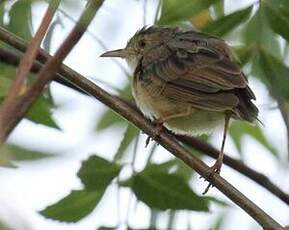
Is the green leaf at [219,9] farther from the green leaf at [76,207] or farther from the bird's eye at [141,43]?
the bird's eye at [141,43]

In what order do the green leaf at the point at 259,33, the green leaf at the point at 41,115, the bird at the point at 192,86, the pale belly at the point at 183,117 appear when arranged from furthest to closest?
1. the pale belly at the point at 183,117
2. the bird at the point at 192,86
3. the green leaf at the point at 41,115
4. the green leaf at the point at 259,33

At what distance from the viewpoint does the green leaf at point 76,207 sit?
3521 millimetres

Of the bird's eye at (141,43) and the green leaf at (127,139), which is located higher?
the bird's eye at (141,43)

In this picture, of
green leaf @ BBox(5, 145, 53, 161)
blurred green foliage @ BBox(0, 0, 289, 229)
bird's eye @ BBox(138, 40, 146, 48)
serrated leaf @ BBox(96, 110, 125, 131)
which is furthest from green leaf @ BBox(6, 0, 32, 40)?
bird's eye @ BBox(138, 40, 146, 48)

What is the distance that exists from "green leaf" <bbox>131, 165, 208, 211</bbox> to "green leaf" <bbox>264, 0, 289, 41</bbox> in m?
0.96

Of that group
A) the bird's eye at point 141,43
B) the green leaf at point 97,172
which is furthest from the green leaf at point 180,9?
the bird's eye at point 141,43

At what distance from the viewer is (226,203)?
4.15 meters

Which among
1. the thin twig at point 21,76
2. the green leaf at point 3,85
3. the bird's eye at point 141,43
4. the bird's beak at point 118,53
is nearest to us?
the thin twig at point 21,76

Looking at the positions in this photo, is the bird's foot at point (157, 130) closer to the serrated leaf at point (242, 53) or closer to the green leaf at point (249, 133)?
the serrated leaf at point (242, 53)

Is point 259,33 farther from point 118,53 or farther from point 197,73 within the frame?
point 118,53

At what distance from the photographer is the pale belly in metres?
3.92

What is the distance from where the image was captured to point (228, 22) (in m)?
3.34

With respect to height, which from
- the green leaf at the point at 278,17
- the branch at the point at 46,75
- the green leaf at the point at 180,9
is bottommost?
the green leaf at the point at 278,17

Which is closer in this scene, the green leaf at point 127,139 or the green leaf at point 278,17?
the green leaf at point 278,17
